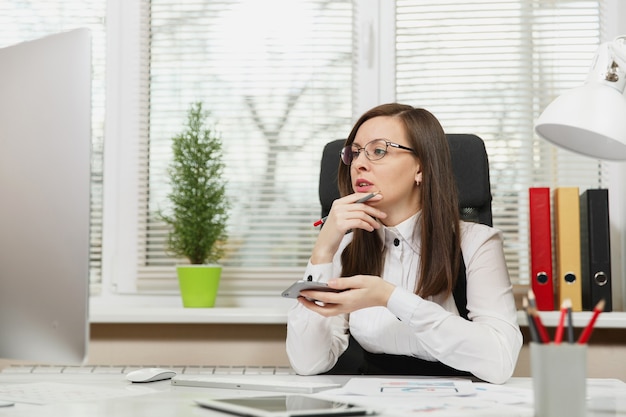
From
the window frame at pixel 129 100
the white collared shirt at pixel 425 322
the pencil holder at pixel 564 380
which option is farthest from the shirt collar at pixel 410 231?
the pencil holder at pixel 564 380

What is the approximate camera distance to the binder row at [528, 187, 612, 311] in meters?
2.14

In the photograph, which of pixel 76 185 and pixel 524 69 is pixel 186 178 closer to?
pixel 524 69

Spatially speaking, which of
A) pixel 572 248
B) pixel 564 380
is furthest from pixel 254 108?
pixel 564 380

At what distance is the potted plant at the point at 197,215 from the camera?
7.63ft

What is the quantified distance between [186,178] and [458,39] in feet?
3.45

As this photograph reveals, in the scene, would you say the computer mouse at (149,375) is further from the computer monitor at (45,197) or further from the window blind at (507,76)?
the window blind at (507,76)

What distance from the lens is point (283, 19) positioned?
2.59 meters

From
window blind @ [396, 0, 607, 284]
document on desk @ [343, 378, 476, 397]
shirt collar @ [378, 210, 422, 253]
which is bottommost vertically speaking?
document on desk @ [343, 378, 476, 397]

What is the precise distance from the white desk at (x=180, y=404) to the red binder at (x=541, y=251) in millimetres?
932

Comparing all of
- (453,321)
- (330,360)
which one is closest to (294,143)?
(330,360)

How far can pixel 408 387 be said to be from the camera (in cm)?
115

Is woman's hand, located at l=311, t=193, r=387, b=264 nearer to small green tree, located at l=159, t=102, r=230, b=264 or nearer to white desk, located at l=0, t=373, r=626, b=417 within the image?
white desk, located at l=0, t=373, r=626, b=417

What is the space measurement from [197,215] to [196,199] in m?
0.05

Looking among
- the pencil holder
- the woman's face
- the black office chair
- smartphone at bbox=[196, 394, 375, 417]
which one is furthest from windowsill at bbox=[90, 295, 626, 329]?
the pencil holder
